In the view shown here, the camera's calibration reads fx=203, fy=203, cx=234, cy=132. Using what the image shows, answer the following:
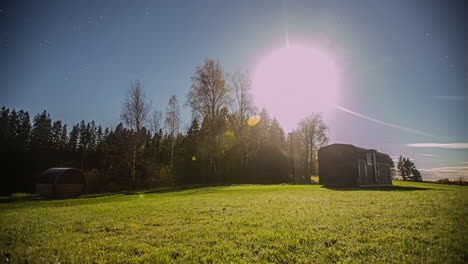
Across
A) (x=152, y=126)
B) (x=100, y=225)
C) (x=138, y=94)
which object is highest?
(x=138, y=94)

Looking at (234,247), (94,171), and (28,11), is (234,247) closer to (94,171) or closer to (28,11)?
(28,11)

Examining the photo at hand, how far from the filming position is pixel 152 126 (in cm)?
3375

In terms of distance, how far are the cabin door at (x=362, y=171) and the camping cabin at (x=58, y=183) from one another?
110ft

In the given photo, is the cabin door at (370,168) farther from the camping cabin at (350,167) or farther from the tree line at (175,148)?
the tree line at (175,148)

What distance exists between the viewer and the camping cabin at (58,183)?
19323 mm

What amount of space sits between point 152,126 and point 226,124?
1230 cm

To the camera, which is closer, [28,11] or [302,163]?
[28,11]

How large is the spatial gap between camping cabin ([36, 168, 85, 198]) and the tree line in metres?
6.06

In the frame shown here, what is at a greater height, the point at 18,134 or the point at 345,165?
the point at 18,134

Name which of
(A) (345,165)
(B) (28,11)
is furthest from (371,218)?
(A) (345,165)

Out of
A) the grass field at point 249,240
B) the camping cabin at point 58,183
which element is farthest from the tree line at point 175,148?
the grass field at point 249,240

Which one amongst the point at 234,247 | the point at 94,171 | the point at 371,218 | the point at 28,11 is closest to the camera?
the point at 234,247

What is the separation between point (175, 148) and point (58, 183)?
26.1 metres

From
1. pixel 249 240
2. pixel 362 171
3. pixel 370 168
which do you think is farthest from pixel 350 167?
pixel 249 240
